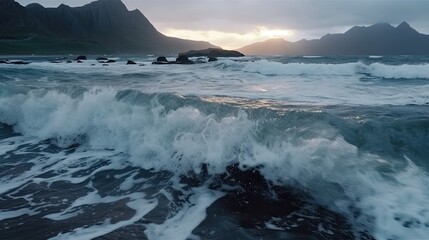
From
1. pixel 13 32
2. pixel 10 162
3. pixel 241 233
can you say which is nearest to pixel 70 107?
pixel 10 162

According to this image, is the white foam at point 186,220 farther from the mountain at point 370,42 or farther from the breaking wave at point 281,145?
the mountain at point 370,42

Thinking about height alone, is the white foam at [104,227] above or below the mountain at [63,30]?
below

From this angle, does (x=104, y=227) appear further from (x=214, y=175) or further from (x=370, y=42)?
(x=370, y=42)

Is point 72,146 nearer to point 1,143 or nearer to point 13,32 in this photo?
point 1,143

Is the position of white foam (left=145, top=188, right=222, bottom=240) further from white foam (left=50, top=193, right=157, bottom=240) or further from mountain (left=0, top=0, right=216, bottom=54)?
mountain (left=0, top=0, right=216, bottom=54)

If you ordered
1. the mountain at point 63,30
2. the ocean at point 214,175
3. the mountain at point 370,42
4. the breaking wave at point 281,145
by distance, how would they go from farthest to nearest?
the mountain at point 370,42, the mountain at point 63,30, the breaking wave at point 281,145, the ocean at point 214,175

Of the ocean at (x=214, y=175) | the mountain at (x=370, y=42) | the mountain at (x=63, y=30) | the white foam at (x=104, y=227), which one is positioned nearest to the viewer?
the white foam at (x=104, y=227)

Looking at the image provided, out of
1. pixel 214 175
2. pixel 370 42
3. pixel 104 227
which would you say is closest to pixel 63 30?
pixel 370 42

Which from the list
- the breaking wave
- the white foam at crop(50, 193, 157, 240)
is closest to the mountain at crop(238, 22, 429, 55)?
the breaking wave

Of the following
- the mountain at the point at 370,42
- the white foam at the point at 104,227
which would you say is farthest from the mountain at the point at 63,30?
the white foam at the point at 104,227
